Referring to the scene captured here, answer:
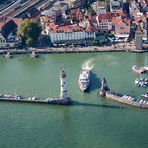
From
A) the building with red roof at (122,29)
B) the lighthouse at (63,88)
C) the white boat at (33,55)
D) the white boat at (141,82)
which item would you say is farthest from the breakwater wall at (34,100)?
the building with red roof at (122,29)

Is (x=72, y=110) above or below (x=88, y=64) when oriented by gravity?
below

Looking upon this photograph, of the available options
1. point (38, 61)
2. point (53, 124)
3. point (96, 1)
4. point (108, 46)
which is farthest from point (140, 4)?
point (53, 124)

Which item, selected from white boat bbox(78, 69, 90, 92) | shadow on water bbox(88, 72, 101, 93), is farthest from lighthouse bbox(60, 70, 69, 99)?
shadow on water bbox(88, 72, 101, 93)

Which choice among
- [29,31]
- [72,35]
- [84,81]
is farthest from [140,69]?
[29,31]

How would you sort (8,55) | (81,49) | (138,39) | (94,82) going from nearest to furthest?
(94,82), (138,39), (8,55), (81,49)

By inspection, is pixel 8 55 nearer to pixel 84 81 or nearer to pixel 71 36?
pixel 71 36

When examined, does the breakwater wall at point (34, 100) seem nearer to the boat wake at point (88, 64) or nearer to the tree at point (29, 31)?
Answer: the boat wake at point (88, 64)
